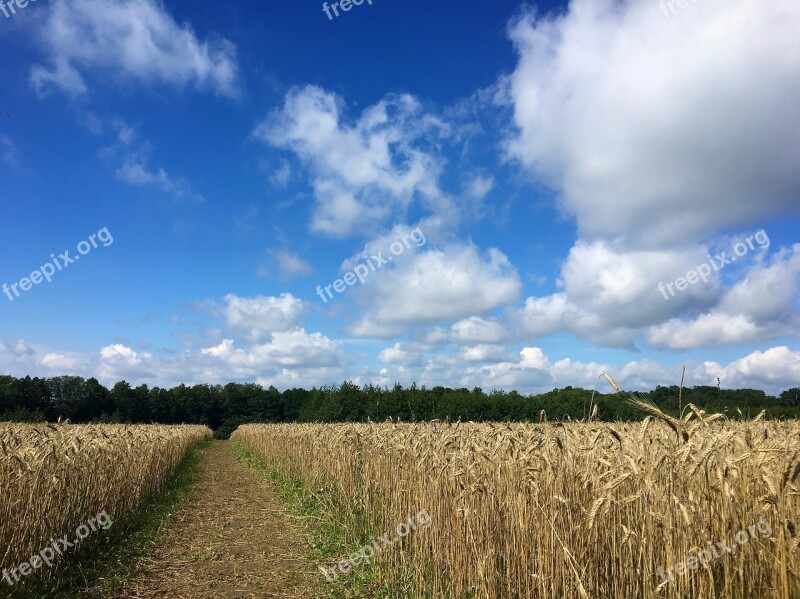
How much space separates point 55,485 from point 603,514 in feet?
24.6

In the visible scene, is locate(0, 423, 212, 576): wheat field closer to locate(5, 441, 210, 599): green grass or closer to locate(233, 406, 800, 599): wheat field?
locate(5, 441, 210, 599): green grass

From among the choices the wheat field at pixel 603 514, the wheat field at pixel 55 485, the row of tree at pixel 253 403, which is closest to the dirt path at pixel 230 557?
the wheat field at pixel 55 485

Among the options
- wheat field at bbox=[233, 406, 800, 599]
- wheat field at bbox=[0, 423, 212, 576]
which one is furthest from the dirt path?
wheat field at bbox=[233, 406, 800, 599]

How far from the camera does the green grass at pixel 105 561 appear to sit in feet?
20.4

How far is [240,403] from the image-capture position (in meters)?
93.7

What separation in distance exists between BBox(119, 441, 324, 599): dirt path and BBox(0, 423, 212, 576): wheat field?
131cm

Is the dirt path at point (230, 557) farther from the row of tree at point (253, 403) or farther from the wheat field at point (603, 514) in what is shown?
the row of tree at point (253, 403)

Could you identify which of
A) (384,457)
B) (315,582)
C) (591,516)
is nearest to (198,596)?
(315,582)

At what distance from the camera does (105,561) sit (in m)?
7.69

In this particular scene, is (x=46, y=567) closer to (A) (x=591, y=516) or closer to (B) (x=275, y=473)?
(A) (x=591, y=516)

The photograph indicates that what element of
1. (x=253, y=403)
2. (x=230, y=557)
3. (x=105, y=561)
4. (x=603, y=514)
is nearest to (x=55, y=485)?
(x=105, y=561)

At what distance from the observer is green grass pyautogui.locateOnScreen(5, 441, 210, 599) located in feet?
20.4

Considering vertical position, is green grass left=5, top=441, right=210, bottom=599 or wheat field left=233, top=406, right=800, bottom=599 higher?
wheat field left=233, top=406, right=800, bottom=599

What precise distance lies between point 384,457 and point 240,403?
92507 millimetres
